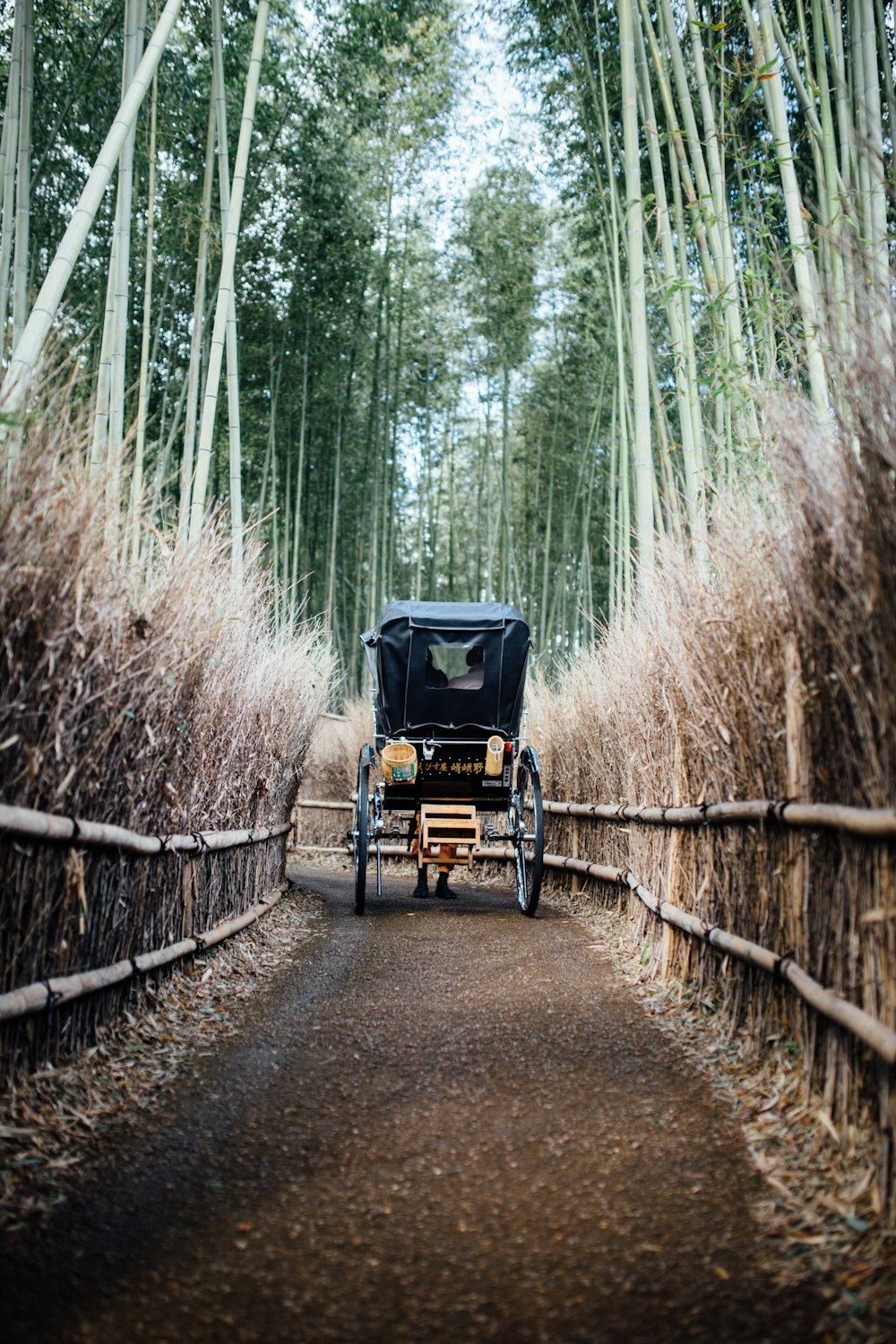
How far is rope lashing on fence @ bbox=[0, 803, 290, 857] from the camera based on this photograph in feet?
7.61

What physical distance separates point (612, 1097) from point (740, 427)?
2780 mm

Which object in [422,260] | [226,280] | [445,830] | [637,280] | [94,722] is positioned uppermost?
[422,260]

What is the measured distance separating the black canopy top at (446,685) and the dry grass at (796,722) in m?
2.17

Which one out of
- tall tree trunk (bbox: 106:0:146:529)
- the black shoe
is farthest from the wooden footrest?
tall tree trunk (bbox: 106:0:146:529)

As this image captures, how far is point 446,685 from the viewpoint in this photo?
22.4ft

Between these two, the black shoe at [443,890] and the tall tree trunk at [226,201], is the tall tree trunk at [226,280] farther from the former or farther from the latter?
the black shoe at [443,890]

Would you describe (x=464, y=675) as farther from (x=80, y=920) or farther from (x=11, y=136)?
(x=80, y=920)

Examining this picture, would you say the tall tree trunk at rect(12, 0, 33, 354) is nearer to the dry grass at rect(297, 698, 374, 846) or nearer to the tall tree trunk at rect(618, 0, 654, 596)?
the tall tree trunk at rect(618, 0, 654, 596)

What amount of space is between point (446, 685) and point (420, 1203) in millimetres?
4914

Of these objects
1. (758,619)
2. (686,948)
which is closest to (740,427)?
(758,619)

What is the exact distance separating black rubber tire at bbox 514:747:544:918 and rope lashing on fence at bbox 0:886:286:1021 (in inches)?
75.0

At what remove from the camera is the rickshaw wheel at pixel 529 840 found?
18.5 ft

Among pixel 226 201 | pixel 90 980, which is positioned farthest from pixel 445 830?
pixel 226 201

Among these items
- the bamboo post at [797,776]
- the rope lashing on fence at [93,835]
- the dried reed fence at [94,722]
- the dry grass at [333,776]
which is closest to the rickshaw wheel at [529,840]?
the dried reed fence at [94,722]
